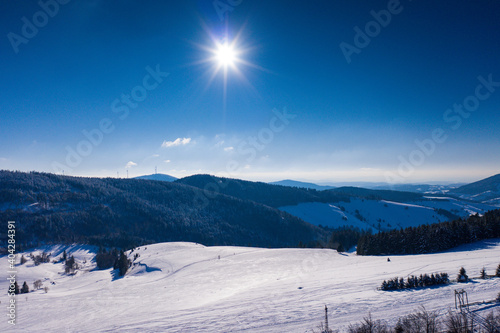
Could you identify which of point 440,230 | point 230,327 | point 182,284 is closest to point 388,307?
point 230,327

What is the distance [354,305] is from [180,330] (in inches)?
440

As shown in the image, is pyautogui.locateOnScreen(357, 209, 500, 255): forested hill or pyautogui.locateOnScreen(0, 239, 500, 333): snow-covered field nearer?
pyautogui.locateOnScreen(0, 239, 500, 333): snow-covered field

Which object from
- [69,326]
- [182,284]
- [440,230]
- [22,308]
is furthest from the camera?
[440,230]

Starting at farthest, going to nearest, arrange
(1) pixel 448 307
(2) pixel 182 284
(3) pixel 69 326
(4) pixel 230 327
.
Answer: (2) pixel 182 284
(3) pixel 69 326
(4) pixel 230 327
(1) pixel 448 307

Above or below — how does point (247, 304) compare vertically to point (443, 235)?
above

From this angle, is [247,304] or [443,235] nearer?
[247,304]

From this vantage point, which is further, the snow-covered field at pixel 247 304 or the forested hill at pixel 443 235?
the forested hill at pixel 443 235

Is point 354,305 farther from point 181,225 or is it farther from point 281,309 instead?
point 181,225

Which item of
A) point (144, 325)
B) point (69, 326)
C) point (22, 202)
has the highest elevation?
point (22, 202)

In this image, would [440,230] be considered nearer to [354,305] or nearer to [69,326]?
[354,305]

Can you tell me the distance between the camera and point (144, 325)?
608 inches

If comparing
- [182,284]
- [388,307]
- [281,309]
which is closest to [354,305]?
[388,307]

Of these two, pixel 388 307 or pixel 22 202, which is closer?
pixel 388 307

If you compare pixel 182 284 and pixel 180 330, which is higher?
pixel 180 330
